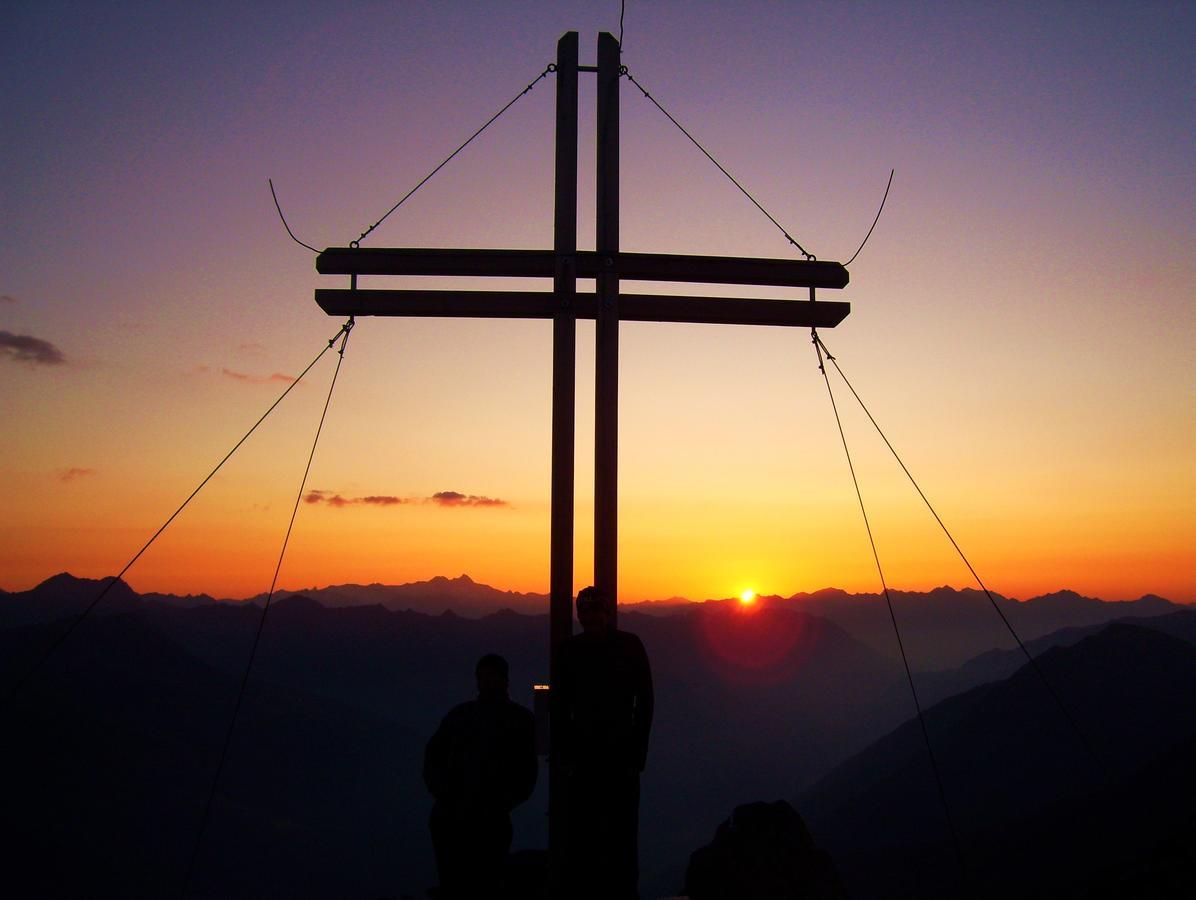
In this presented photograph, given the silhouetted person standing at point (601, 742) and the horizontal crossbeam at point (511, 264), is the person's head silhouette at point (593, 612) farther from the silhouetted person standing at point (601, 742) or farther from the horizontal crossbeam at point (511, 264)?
the horizontal crossbeam at point (511, 264)

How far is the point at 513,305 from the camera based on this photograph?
746 cm

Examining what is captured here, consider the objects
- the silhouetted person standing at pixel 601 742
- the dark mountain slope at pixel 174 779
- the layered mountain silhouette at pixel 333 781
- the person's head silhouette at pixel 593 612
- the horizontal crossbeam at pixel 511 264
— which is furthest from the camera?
the dark mountain slope at pixel 174 779

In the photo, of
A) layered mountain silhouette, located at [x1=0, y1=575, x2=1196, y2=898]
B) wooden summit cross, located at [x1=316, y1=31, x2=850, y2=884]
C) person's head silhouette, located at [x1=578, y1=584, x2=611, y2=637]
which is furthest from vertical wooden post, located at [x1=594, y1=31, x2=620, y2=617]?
layered mountain silhouette, located at [x1=0, y1=575, x2=1196, y2=898]

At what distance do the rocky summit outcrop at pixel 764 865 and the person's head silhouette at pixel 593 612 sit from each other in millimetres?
3819

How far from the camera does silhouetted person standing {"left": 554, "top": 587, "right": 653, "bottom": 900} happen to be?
4902mm

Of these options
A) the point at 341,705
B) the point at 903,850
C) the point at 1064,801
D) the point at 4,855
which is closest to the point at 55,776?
the point at 4,855

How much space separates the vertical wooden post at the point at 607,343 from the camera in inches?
277

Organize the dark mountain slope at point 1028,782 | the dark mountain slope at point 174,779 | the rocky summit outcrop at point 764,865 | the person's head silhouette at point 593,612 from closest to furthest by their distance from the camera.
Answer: the person's head silhouette at point 593,612
the rocky summit outcrop at point 764,865
the dark mountain slope at point 1028,782
the dark mountain slope at point 174,779

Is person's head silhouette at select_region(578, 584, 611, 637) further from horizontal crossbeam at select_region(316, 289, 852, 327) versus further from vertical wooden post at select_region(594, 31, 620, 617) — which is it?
horizontal crossbeam at select_region(316, 289, 852, 327)

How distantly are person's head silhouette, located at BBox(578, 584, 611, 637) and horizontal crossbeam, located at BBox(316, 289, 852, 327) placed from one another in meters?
3.06

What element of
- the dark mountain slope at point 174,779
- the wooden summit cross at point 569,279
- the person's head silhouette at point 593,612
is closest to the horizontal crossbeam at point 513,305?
the wooden summit cross at point 569,279

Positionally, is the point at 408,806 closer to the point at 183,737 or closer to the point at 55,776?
the point at 183,737

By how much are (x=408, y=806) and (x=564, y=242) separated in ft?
552

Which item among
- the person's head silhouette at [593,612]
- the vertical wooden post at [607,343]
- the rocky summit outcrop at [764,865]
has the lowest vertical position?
the rocky summit outcrop at [764,865]
